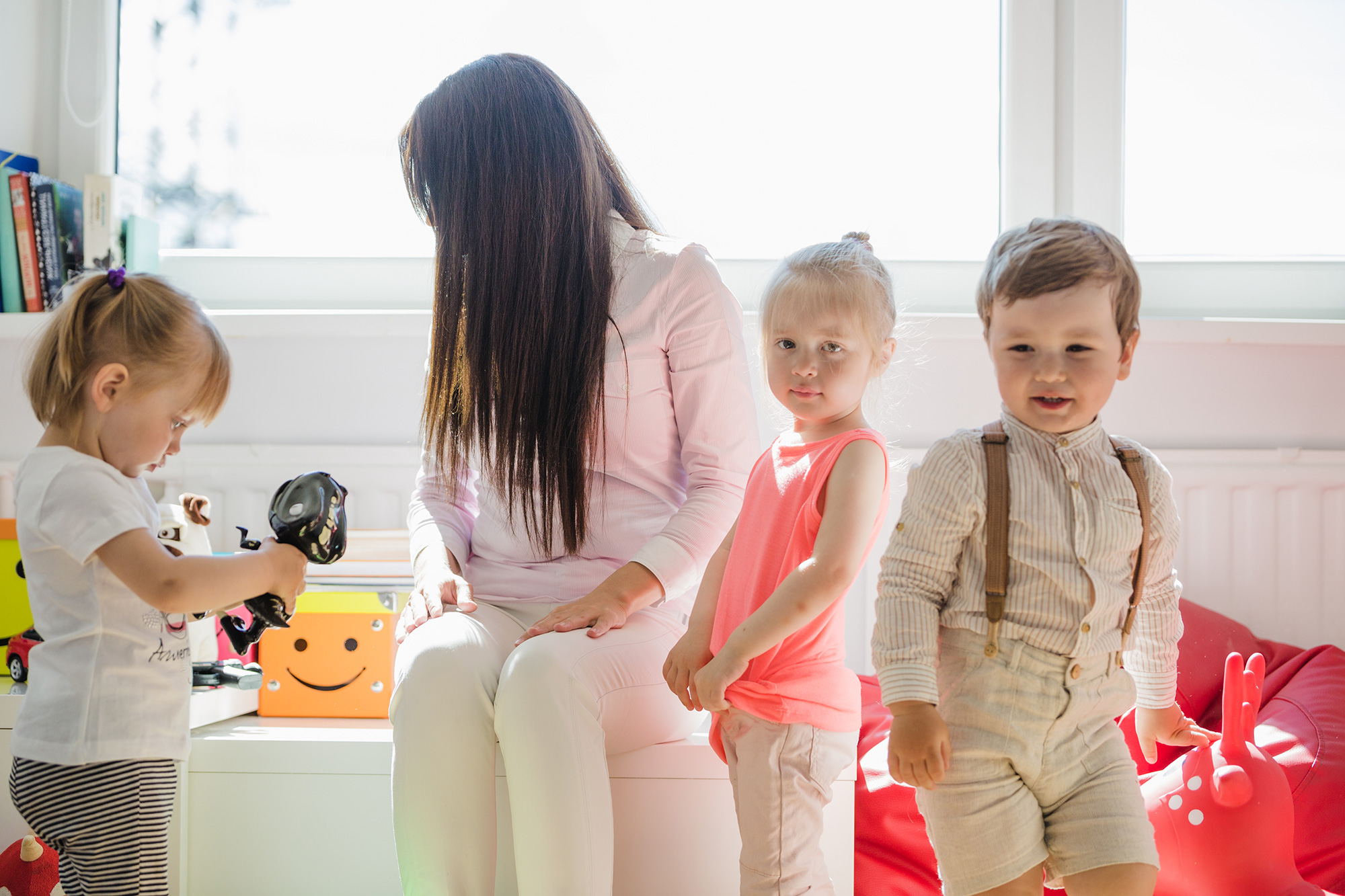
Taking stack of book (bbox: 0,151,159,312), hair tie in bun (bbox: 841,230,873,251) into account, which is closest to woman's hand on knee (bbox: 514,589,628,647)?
hair tie in bun (bbox: 841,230,873,251)

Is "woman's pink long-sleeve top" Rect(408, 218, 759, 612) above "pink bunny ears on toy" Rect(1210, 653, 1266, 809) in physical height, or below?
above

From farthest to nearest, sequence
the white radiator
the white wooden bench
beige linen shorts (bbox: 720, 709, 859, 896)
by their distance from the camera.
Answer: the white radiator, the white wooden bench, beige linen shorts (bbox: 720, 709, 859, 896)

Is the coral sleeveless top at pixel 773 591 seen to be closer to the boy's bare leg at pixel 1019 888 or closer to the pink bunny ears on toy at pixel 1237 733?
the boy's bare leg at pixel 1019 888

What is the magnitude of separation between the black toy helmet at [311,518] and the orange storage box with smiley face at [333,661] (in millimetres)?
349

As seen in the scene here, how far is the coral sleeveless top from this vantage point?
905 millimetres

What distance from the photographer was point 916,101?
6.19 feet

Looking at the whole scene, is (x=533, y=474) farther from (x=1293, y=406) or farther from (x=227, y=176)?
(x=1293, y=406)

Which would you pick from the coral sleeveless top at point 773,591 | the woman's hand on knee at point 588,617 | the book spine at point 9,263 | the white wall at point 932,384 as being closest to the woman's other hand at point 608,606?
the woman's hand on knee at point 588,617

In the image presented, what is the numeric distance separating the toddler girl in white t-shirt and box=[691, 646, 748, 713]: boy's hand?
0.47 meters

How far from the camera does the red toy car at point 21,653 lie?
1346mm

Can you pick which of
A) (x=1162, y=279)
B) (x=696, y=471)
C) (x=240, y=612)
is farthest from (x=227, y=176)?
(x=1162, y=279)

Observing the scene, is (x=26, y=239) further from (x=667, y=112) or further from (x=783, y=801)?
(x=783, y=801)

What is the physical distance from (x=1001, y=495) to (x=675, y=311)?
1.58 ft

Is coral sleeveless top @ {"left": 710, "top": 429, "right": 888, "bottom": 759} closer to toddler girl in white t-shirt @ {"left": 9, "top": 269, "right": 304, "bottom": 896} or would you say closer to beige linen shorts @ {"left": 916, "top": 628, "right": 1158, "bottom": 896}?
beige linen shorts @ {"left": 916, "top": 628, "right": 1158, "bottom": 896}
